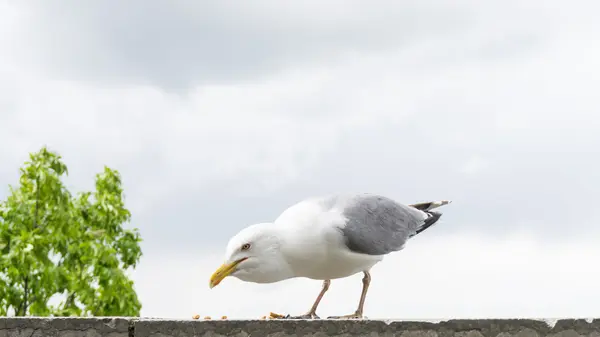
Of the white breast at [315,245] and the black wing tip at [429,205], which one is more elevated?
the black wing tip at [429,205]

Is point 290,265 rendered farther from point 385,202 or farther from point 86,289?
point 86,289

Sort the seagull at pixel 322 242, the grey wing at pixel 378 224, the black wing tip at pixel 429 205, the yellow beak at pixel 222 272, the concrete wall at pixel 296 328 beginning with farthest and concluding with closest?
the black wing tip at pixel 429 205 < the grey wing at pixel 378 224 < the seagull at pixel 322 242 < the yellow beak at pixel 222 272 < the concrete wall at pixel 296 328

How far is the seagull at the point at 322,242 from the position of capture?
5547mm

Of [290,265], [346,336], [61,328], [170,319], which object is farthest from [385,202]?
[61,328]

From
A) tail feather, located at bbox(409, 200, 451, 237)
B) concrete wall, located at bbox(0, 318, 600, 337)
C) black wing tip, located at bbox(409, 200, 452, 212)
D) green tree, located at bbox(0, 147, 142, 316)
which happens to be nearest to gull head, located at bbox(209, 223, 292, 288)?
concrete wall, located at bbox(0, 318, 600, 337)

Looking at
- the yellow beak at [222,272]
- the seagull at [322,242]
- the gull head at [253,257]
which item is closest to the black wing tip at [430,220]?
the seagull at [322,242]

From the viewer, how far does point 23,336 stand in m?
5.22

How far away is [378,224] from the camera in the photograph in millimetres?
6352

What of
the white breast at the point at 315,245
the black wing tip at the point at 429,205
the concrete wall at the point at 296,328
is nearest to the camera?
the concrete wall at the point at 296,328

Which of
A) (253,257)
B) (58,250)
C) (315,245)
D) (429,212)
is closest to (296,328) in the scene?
(253,257)

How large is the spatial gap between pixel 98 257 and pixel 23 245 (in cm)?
154

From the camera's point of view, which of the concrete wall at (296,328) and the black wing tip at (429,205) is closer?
the concrete wall at (296,328)

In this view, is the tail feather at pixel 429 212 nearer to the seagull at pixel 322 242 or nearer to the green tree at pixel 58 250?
the seagull at pixel 322 242

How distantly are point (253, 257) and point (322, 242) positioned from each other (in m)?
0.54
